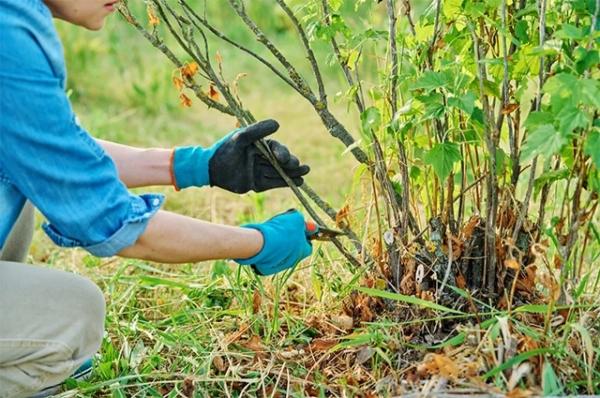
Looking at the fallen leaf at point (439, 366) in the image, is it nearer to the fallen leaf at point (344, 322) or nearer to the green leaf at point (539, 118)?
the fallen leaf at point (344, 322)

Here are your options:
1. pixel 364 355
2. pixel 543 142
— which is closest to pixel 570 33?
pixel 543 142

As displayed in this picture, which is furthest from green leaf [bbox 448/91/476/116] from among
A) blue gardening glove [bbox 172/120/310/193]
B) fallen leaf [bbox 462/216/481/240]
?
blue gardening glove [bbox 172/120/310/193]

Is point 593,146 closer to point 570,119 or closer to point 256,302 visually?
point 570,119

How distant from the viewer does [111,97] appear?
5.30 m

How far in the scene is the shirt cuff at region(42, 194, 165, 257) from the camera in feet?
6.92

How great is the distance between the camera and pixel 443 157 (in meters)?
2.22

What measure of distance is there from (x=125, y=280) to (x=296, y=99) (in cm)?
253

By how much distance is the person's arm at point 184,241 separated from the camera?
217 cm

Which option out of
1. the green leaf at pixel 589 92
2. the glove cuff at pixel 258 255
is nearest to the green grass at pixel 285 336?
the glove cuff at pixel 258 255

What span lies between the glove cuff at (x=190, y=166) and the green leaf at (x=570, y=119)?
0.90 metres

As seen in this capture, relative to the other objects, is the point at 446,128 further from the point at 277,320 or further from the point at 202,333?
the point at 202,333

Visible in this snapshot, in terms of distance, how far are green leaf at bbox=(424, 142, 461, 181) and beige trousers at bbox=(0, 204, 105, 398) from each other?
758 millimetres

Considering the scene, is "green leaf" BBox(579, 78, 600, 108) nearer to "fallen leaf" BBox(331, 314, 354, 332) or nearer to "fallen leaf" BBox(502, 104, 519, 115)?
"fallen leaf" BBox(502, 104, 519, 115)

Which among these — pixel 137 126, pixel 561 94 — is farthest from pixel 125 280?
pixel 137 126
